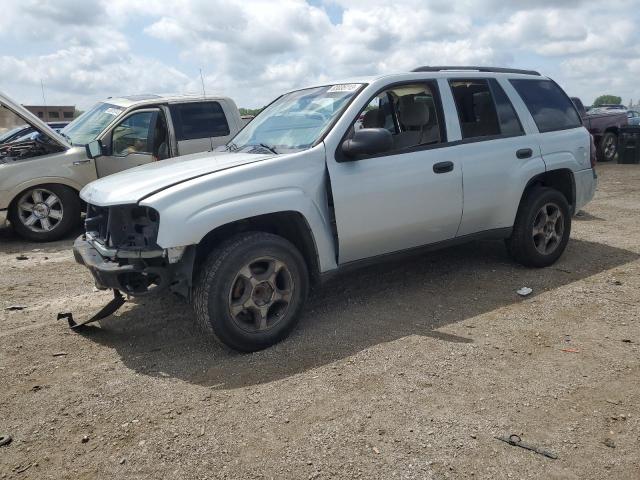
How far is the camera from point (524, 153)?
5.19 m

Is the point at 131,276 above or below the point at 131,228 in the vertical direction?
below

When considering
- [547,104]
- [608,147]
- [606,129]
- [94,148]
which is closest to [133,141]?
[94,148]

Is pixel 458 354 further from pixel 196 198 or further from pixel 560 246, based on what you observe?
pixel 560 246

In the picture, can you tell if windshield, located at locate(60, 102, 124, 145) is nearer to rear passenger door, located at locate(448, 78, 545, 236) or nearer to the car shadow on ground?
the car shadow on ground

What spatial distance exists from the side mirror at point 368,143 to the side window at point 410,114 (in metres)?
0.50

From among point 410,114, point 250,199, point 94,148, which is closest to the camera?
point 250,199

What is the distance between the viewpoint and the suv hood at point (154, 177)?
364 cm

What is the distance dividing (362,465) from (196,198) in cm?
187

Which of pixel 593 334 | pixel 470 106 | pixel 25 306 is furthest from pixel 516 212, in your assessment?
pixel 25 306

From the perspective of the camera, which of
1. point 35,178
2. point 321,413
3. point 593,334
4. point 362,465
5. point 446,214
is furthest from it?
point 35,178

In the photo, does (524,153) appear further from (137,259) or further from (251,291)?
(137,259)

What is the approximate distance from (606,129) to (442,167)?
14.1 metres

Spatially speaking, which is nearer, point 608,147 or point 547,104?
point 547,104

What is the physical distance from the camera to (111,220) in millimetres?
3734
